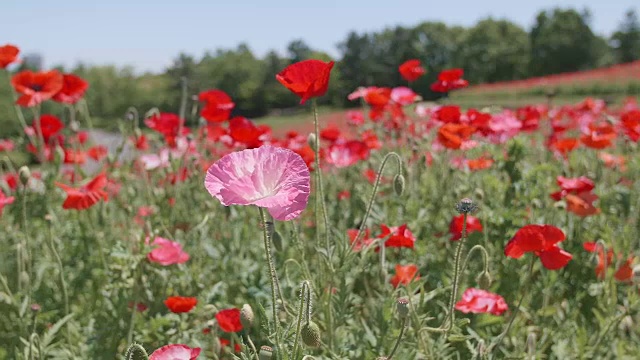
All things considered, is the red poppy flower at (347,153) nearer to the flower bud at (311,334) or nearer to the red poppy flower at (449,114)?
the red poppy flower at (449,114)

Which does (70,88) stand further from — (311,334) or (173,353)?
(311,334)

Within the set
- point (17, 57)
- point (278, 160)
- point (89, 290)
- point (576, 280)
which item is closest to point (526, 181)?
point (576, 280)

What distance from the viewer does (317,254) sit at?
73.2 inches

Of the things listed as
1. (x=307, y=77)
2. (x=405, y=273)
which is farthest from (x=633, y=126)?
(x=307, y=77)

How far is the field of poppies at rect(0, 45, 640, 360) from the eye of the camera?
170 cm

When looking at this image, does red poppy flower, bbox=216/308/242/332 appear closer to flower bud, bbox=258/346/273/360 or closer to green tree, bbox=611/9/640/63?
flower bud, bbox=258/346/273/360

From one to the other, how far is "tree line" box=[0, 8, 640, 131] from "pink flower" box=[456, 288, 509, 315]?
1326cm

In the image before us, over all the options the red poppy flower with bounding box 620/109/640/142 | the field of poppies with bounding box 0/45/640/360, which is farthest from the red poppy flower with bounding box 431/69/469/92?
the red poppy flower with bounding box 620/109/640/142

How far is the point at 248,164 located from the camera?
1273 millimetres

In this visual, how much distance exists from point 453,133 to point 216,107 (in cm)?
105

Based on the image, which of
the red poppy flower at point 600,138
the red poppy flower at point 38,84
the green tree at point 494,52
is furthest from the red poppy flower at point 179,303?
the green tree at point 494,52

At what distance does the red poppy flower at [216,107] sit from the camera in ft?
9.27

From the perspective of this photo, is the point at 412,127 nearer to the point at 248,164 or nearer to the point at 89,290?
the point at 89,290

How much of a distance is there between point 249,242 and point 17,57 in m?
1.30
